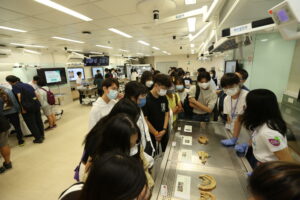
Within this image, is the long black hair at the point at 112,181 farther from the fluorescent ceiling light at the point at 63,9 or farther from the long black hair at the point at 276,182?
the fluorescent ceiling light at the point at 63,9

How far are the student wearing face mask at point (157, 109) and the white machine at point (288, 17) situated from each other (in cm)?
110

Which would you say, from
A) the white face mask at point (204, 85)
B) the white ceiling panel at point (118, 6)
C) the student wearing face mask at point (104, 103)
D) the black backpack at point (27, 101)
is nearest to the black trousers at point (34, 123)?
the black backpack at point (27, 101)

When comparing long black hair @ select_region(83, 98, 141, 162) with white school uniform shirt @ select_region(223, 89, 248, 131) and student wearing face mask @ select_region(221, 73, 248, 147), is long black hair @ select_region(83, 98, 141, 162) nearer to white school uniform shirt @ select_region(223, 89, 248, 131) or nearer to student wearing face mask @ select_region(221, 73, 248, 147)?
student wearing face mask @ select_region(221, 73, 248, 147)

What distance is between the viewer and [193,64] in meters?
13.8

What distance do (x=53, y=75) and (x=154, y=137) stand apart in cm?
624

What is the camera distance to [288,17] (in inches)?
36.7

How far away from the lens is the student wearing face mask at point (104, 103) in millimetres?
1716

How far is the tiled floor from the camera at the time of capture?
6.73 ft

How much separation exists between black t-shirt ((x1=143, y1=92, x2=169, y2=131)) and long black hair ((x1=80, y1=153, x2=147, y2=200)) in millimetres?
1312

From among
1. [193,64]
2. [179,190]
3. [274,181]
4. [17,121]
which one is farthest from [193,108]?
[193,64]

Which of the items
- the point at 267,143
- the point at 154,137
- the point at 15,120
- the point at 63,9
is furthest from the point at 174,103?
the point at 15,120

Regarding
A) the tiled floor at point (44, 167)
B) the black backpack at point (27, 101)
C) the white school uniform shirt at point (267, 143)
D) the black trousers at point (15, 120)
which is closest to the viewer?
the white school uniform shirt at point (267, 143)

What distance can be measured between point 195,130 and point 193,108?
557 mm

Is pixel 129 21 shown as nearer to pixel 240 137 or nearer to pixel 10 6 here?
pixel 10 6
